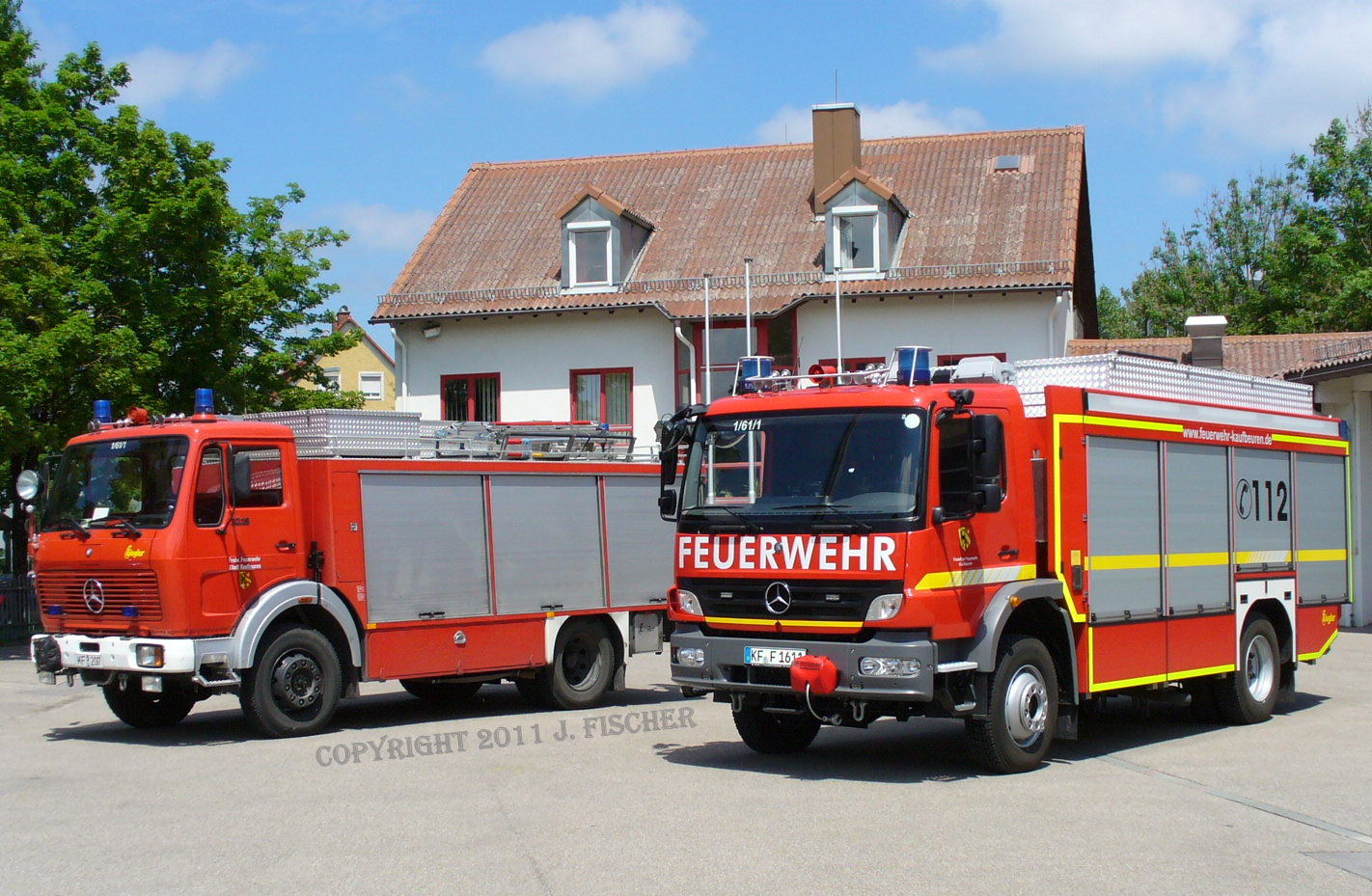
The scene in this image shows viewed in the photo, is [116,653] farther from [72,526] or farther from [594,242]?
[594,242]

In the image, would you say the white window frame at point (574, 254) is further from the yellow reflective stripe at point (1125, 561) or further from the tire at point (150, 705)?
the yellow reflective stripe at point (1125, 561)

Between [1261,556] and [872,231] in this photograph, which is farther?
[872,231]

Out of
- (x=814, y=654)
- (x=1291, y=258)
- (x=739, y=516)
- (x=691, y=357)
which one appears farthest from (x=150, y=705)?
(x=1291, y=258)

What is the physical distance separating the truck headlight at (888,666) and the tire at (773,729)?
1382 millimetres

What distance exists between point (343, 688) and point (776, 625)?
16.0 ft

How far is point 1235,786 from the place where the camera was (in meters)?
10.1

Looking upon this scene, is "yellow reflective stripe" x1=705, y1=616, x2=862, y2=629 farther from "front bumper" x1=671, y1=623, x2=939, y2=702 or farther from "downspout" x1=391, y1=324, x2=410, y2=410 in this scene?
"downspout" x1=391, y1=324, x2=410, y2=410

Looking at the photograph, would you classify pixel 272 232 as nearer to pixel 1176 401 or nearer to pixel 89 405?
pixel 89 405

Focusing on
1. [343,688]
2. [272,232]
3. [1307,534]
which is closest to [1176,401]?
[1307,534]

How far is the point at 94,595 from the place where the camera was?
1279 cm

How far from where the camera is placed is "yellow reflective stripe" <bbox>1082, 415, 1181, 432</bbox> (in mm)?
11223

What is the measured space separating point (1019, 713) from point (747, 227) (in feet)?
74.8

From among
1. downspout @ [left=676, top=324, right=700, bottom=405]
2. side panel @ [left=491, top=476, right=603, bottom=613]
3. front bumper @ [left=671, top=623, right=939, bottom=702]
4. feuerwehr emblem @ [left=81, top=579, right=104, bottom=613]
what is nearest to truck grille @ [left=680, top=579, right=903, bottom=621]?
front bumper @ [left=671, top=623, right=939, bottom=702]

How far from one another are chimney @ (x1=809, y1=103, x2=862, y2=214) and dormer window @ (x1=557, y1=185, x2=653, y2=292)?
4183mm
